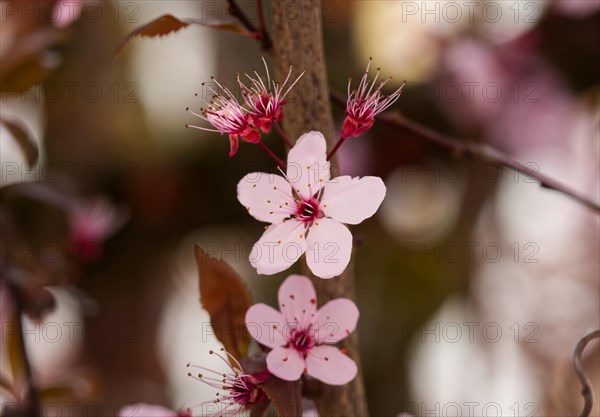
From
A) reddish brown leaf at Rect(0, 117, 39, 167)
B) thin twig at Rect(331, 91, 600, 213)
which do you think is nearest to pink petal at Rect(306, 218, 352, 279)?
thin twig at Rect(331, 91, 600, 213)

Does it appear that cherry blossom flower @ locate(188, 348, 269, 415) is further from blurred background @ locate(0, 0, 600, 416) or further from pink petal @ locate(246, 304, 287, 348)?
blurred background @ locate(0, 0, 600, 416)

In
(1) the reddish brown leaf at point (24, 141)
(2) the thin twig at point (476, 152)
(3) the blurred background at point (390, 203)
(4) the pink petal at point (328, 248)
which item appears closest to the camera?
(4) the pink petal at point (328, 248)

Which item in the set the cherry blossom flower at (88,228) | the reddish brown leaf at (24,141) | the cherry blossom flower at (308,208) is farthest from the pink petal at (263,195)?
the cherry blossom flower at (88,228)

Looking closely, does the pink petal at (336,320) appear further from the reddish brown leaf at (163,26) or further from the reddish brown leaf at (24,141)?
the reddish brown leaf at (24,141)

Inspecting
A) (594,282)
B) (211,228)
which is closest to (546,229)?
(594,282)

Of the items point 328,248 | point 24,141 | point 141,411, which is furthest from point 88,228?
point 328,248

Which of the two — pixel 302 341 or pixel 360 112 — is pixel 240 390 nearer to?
pixel 302 341
